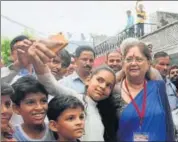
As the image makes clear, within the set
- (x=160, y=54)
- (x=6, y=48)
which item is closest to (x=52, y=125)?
(x=6, y=48)

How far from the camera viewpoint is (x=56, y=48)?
1129 mm

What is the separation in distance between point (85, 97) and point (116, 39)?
312mm

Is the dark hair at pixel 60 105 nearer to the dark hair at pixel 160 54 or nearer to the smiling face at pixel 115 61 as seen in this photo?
the smiling face at pixel 115 61

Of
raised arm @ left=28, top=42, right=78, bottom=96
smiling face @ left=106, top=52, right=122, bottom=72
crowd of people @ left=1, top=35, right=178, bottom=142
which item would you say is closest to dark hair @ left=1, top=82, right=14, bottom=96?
crowd of people @ left=1, top=35, right=178, bottom=142

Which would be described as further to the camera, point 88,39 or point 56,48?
point 88,39

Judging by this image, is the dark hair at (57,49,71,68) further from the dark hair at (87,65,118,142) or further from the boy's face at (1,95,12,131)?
the boy's face at (1,95,12,131)

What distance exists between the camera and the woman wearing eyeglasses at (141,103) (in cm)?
115

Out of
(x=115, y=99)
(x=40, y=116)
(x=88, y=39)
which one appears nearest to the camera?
(x=40, y=116)

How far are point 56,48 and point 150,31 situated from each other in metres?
0.47

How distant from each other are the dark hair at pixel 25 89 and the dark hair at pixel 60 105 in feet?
0.13

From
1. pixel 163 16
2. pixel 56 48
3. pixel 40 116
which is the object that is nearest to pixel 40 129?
pixel 40 116

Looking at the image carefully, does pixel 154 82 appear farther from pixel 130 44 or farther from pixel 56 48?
pixel 56 48

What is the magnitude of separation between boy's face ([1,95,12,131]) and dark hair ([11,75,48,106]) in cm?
2

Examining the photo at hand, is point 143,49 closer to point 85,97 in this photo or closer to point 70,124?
point 85,97
